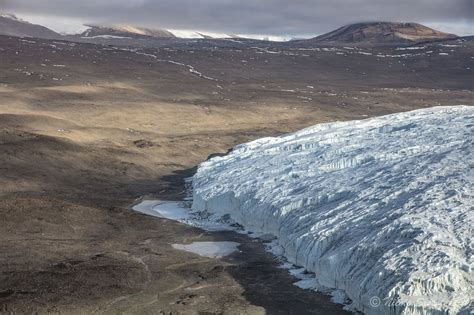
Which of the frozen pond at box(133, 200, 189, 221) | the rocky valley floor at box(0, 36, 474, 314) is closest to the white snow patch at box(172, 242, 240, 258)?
the rocky valley floor at box(0, 36, 474, 314)

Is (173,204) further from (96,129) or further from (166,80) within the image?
(166,80)

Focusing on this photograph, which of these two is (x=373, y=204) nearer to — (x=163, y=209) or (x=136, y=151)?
(x=163, y=209)

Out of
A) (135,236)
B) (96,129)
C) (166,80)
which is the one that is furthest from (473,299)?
(166,80)

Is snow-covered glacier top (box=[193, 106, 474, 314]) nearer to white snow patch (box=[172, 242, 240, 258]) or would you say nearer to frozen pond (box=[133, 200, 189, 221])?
frozen pond (box=[133, 200, 189, 221])

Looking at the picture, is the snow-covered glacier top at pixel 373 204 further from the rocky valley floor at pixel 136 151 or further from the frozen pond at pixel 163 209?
the rocky valley floor at pixel 136 151

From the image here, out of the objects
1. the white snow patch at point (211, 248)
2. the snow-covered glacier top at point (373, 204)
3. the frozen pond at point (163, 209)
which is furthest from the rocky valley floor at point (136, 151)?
the snow-covered glacier top at point (373, 204)

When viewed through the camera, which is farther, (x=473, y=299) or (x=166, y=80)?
(x=166, y=80)

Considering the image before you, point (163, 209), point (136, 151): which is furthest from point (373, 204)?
point (136, 151)

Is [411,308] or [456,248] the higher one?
[456,248]
